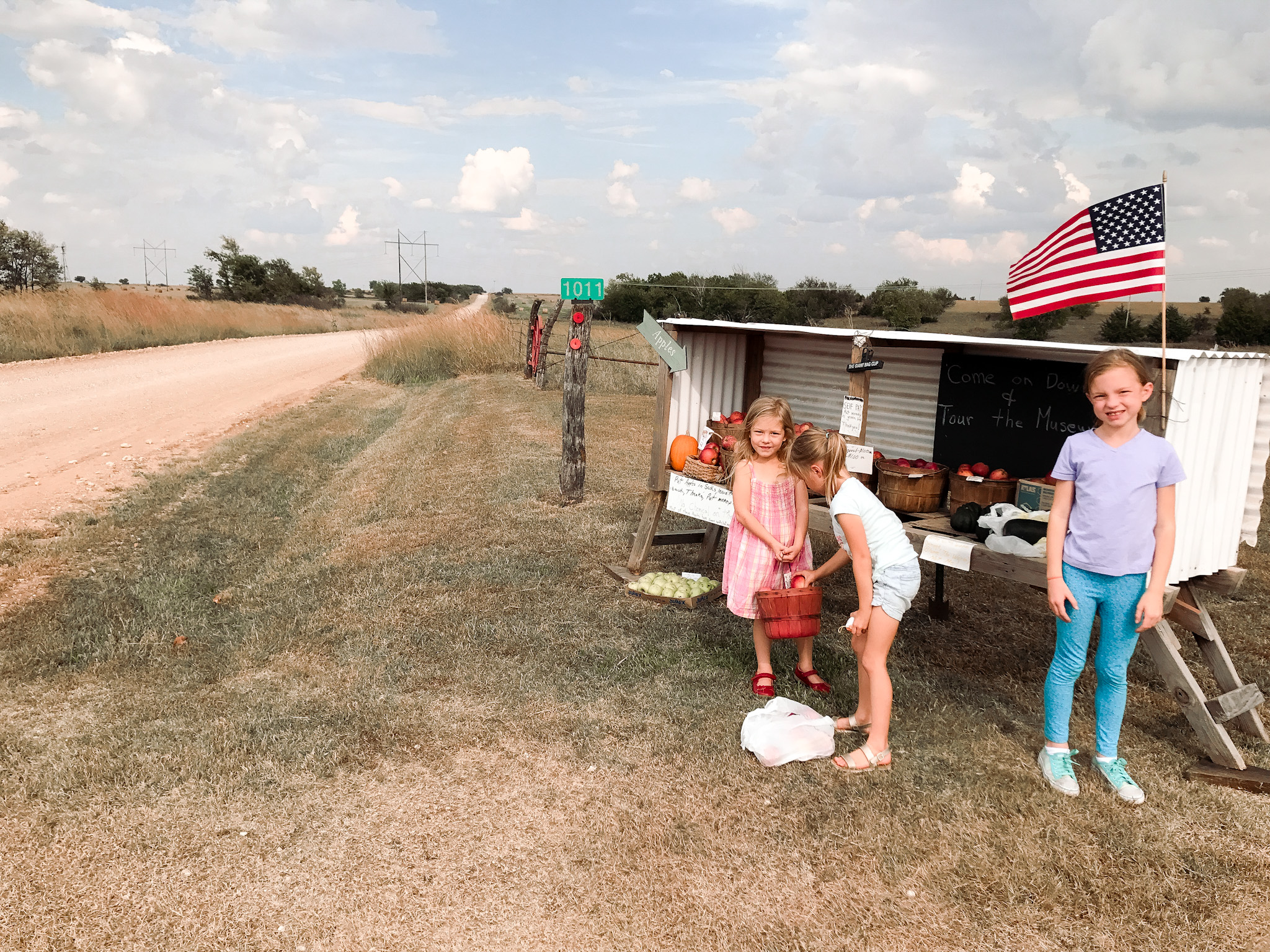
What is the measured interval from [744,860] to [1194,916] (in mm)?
1614

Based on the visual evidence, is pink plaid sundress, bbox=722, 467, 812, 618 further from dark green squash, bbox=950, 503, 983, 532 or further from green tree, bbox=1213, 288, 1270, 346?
green tree, bbox=1213, 288, 1270, 346

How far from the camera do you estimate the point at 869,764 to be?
4.21m

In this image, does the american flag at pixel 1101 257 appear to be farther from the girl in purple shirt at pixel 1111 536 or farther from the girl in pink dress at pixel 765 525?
the girl in pink dress at pixel 765 525

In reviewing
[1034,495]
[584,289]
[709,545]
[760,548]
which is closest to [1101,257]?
[1034,495]

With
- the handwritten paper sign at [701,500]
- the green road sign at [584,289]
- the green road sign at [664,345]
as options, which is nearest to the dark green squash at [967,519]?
the handwritten paper sign at [701,500]

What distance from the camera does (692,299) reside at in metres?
27.1

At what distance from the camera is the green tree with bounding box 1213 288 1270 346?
3475 cm

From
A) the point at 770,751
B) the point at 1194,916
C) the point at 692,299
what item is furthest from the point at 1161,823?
the point at 692,299

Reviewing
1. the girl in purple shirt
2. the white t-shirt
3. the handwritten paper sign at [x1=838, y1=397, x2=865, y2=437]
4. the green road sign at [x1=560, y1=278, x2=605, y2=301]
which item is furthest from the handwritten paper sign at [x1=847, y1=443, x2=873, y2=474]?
the green road sign at [x1=560, y1=278, x2=605, y2=301]

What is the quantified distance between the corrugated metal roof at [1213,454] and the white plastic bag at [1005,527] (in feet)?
1.94

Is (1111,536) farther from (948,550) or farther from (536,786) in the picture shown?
(536,786)

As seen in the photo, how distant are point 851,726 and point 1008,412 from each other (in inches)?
99.1

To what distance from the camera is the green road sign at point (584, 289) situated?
8859 millimetres

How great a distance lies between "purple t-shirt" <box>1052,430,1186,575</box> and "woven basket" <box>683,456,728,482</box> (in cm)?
263
